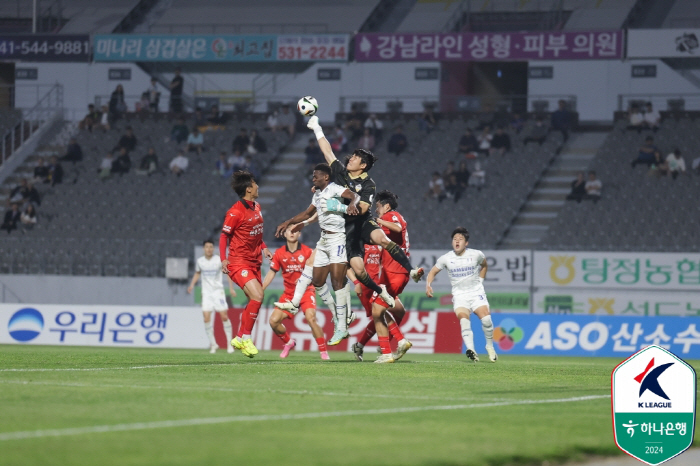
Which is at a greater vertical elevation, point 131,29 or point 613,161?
point 131,29

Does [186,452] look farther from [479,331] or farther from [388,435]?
[479,331]

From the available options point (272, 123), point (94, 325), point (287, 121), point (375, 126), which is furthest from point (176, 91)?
point (94, 325)

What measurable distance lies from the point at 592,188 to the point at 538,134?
4.03 meters

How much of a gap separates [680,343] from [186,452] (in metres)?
20.5

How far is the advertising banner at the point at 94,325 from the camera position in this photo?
2708 cm

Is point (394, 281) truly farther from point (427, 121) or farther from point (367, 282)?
point (427, 121)

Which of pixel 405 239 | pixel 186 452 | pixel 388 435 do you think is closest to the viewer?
pixel 186 452

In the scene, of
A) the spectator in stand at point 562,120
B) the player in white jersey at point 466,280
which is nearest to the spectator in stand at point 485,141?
the spectator in stand at point 562,120

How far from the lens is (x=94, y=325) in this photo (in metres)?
27.3

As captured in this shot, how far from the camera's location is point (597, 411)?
372 inches

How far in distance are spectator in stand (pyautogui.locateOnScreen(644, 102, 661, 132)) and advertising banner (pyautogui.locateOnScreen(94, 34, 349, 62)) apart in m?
10.8

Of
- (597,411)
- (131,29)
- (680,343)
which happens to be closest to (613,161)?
(680,343)

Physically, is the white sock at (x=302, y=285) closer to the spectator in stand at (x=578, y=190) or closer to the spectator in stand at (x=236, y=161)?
the spectator in stand at (x=578, y=190)

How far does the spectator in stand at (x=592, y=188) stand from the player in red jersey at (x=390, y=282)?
17452mm
